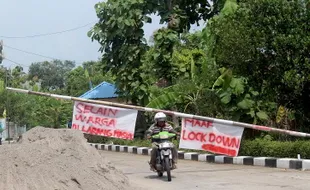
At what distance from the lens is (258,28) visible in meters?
12.8

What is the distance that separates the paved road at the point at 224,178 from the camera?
28.4 ft

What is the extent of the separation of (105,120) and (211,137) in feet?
13.3

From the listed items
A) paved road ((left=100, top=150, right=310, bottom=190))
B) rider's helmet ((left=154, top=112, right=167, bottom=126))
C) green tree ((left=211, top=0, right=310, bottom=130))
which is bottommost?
paved road ((left=100, top=150, right=310, bottom=190))

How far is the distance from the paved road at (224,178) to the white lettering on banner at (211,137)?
1436 millimetres

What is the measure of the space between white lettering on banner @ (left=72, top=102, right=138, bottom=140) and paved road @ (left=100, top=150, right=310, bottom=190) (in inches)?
163

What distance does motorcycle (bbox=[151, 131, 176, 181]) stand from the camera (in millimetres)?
9609

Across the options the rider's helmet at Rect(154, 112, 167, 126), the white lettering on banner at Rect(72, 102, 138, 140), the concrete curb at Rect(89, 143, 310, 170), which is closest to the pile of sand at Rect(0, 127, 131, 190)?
the rider's helmet at Rect(154, 112, 167, 126)

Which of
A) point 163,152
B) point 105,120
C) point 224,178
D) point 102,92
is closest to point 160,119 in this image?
point 163,152

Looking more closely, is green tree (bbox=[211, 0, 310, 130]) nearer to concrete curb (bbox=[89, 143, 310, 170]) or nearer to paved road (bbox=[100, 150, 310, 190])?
concrete curb (bbox=[89, 143, 310, 170])

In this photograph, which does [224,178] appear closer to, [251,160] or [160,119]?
[160,119]

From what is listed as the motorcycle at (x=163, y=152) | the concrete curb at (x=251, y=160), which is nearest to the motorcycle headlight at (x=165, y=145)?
the motorcycle at (x=163, y=152)

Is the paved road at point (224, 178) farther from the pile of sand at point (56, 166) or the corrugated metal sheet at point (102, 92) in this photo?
the corrugated metal sheet at point (102, 92)

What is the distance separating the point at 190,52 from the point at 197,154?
24.8 ft

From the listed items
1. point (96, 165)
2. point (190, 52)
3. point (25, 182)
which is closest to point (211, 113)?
point (190, 52)
